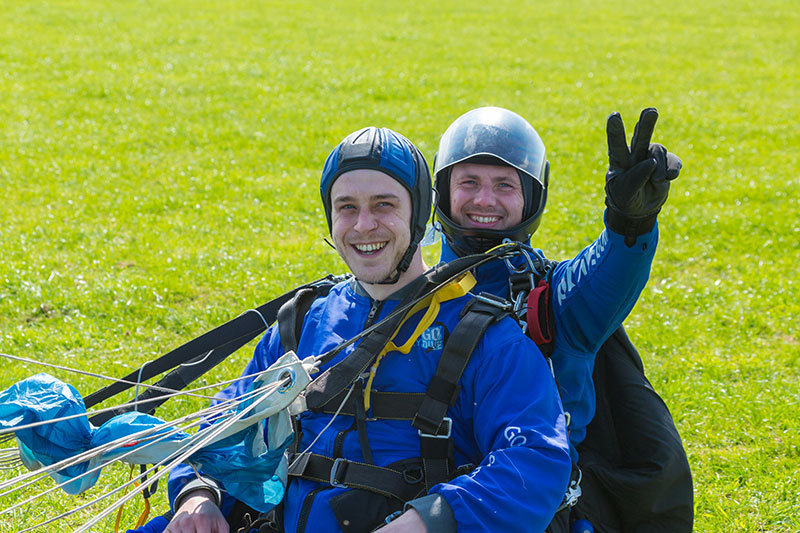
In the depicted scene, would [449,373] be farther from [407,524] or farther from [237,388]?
[237,388]

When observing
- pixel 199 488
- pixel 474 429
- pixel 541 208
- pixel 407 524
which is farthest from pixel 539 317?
pixel 199 488

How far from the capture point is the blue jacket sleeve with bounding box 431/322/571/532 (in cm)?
262

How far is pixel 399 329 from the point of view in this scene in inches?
123

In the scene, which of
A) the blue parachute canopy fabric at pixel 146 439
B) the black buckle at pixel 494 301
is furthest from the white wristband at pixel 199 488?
the black buckle at pixel 494 301

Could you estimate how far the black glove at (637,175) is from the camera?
3.10 m

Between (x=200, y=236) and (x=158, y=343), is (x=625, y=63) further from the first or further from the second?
(x=158, y=343)

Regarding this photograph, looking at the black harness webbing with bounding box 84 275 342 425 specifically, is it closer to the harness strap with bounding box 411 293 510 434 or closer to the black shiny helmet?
the black shiny helmet

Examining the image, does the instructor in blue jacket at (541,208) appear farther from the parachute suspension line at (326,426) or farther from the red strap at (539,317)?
the parachute suspension line at (326,426)

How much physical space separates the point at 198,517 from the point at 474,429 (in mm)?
1072

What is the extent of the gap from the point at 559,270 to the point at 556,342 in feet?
1.22

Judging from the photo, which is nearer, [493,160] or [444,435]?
[444,435]

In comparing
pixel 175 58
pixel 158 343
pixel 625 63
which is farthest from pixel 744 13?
pixel 158 343

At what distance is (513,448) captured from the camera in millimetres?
2666

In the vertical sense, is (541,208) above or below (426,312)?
above
